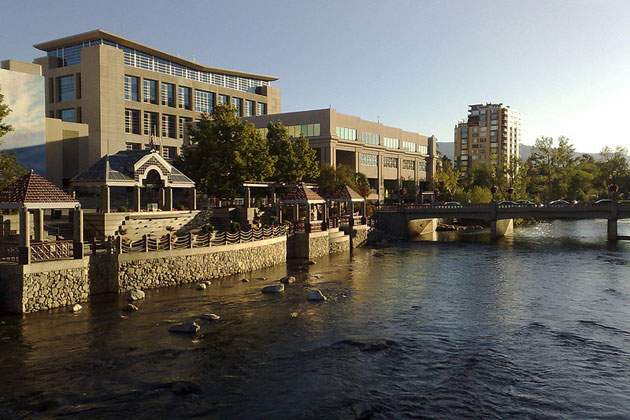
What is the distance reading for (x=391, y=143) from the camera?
103062 mm

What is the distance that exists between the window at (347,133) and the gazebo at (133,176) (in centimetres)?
4860

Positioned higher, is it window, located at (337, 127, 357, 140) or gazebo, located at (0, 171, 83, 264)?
window, located at (337, 127, 357, 140)

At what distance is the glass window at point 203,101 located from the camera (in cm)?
9412

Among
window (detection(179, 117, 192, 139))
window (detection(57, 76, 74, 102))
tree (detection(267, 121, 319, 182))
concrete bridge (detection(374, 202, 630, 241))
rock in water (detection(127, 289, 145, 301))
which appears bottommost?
rock in water (detection(127, 289, 145, 301))

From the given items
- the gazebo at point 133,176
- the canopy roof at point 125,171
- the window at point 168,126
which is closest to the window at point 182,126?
the window at point 168,126

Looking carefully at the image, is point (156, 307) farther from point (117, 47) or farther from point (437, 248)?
point (117, 47)

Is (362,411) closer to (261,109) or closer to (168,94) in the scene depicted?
(168,94)

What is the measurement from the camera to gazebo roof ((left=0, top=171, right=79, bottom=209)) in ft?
78.9

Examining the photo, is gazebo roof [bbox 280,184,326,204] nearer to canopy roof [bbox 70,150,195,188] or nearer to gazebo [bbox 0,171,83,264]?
canopy roof [bbox 70,150,195,188]

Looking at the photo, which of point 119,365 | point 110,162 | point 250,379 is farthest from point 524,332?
point 110,162

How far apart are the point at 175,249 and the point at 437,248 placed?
35981 mm

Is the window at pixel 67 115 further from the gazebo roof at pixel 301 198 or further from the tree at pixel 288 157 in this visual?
the gazebo roof at pixel 301 198

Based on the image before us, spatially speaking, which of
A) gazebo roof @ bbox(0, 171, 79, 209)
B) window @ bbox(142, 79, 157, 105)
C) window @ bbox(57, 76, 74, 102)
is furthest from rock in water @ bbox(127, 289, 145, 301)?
window @ bbox(142, 79, 157, 105)

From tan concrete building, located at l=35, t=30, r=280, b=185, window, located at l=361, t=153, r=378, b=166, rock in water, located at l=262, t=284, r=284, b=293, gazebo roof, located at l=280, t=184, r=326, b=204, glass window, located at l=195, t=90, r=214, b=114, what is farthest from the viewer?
glass window, located at l=195, t=90, r=214, b=114
